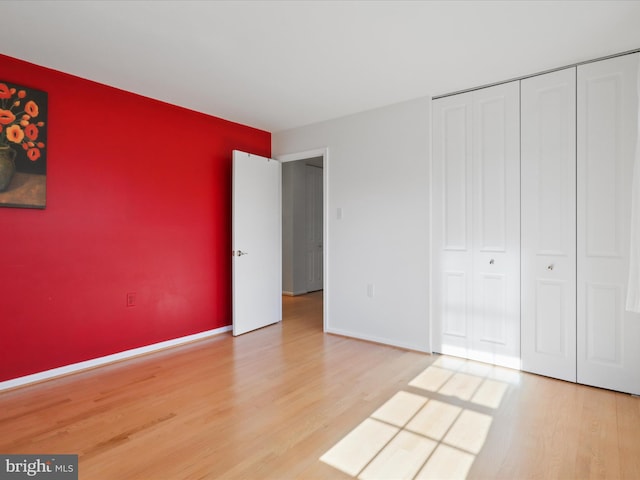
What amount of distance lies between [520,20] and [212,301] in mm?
3725

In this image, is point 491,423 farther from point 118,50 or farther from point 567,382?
point 118,50

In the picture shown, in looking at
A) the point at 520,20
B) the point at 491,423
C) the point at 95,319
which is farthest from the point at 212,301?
the point at 520,20

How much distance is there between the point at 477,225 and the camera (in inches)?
130

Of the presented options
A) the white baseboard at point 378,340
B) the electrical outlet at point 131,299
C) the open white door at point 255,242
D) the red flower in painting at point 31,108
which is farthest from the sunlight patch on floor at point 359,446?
the red flower in painting at point 31,108

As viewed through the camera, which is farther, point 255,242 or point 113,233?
point 255,242

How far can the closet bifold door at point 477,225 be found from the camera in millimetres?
3121

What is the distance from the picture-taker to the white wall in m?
3.60

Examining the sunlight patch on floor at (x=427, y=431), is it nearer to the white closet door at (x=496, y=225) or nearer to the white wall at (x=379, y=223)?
the white closet door at (x=496, y=225)

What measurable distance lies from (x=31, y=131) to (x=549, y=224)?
13.4 feet

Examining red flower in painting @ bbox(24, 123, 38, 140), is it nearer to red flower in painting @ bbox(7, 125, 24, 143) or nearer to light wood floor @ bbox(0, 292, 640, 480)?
red flower in painting @ bbox(7, 125, 24, 143)

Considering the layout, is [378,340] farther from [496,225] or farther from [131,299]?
[131,299]

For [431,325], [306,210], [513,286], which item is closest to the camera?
[513,286]

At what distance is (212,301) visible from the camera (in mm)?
4184

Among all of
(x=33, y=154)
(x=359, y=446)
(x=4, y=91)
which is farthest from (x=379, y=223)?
(x=4, y=91)
